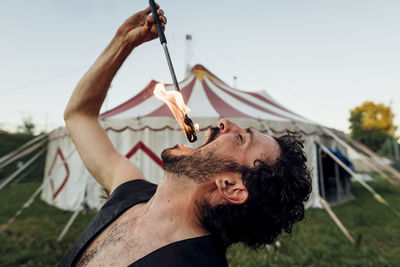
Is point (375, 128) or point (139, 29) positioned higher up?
point (139, 29)

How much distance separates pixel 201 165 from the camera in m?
1.13

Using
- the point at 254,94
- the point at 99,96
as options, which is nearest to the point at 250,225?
the point at 99,96

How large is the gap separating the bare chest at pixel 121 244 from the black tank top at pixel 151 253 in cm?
3

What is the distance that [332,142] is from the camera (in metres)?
5.69

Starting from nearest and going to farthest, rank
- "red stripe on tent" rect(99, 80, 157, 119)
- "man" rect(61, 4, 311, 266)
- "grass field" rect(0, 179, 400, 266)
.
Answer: "man" rect(61, 4, 311, 266), "grass field" rect(0, 179, 400, 266), "red stripe on tent" rect(99, 80, 157, 119)

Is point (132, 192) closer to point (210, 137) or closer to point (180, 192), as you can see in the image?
point (180, 192)

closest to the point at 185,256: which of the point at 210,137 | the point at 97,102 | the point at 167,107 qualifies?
the point at 210,137

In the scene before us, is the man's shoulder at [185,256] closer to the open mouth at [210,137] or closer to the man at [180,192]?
the man at [180,192]

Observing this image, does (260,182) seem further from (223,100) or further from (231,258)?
(223,100)

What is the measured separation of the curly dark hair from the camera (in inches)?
42.1

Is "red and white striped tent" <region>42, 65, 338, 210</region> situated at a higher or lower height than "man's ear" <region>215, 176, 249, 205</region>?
lower

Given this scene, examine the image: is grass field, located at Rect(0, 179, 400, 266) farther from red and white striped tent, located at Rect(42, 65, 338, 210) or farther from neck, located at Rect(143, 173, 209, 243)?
neck, located at Rect(143, 173, 209, 243)

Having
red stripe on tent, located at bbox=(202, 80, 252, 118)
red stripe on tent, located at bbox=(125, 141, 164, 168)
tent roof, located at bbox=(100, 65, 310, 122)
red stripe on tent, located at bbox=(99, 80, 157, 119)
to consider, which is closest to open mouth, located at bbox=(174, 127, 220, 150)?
tent roof, located at bbox=(100, 65, 310, 122)

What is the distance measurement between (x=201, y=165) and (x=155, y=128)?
3.35m
